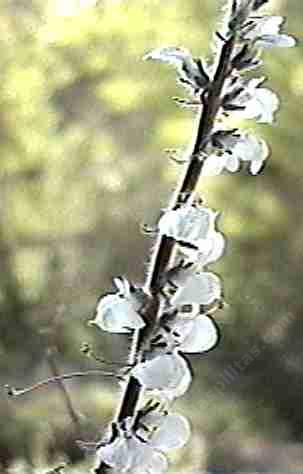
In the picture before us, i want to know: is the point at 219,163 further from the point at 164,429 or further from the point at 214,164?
the point at 164,429

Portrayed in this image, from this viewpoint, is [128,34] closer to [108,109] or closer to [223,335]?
[108,109]

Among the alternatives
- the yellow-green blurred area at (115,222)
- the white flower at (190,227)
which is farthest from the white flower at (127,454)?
the yellow-green blurred area at (115,222)

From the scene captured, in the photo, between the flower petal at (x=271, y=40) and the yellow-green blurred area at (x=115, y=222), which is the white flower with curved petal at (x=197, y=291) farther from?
the yellow-green blurred area at (x=115, y=222)

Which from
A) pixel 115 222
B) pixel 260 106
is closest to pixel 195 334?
pixel 260 106

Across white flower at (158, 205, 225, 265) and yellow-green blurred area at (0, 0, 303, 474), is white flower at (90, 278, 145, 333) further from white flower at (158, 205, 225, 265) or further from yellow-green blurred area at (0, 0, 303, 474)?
yellow-green blurred area at (0, 0, 303, 474)

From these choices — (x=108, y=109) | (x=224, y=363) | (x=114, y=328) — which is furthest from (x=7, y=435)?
(x=114, y=328)

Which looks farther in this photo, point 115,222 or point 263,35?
point 115,222
